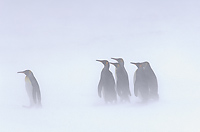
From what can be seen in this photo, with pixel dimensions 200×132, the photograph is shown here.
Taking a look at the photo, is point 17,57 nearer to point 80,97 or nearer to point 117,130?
point 80,97

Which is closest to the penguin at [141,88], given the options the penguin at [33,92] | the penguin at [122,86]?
the penguin at [122,86]

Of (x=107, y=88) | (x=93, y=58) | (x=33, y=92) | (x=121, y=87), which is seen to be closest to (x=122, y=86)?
(x=121, y=87)

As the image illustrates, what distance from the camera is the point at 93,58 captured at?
6.47m

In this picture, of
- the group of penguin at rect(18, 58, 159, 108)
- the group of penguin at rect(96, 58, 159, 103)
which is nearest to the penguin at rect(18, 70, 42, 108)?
the group of penguin at rect(18, 58, 159, 108)

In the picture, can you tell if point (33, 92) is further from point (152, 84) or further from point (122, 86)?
point (152, 84)

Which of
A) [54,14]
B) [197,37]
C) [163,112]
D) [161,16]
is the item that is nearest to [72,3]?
[54,14]

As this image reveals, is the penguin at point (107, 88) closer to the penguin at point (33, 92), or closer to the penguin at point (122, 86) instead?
the penguin at point (122, 86)

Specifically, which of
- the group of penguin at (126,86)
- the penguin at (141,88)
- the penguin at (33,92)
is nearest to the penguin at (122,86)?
the group of penguin at (126,86)

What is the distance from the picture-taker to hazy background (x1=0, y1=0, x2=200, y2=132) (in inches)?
166

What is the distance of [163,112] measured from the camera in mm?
4270

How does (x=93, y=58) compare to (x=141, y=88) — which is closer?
(x=141, y=88)

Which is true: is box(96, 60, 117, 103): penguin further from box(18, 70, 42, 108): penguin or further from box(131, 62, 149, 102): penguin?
box(18, 70, 42, 108): penguin

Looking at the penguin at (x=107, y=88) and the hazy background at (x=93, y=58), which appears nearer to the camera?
the hazy background at (x=93, y=58)

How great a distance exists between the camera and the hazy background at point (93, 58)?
4.22 m
